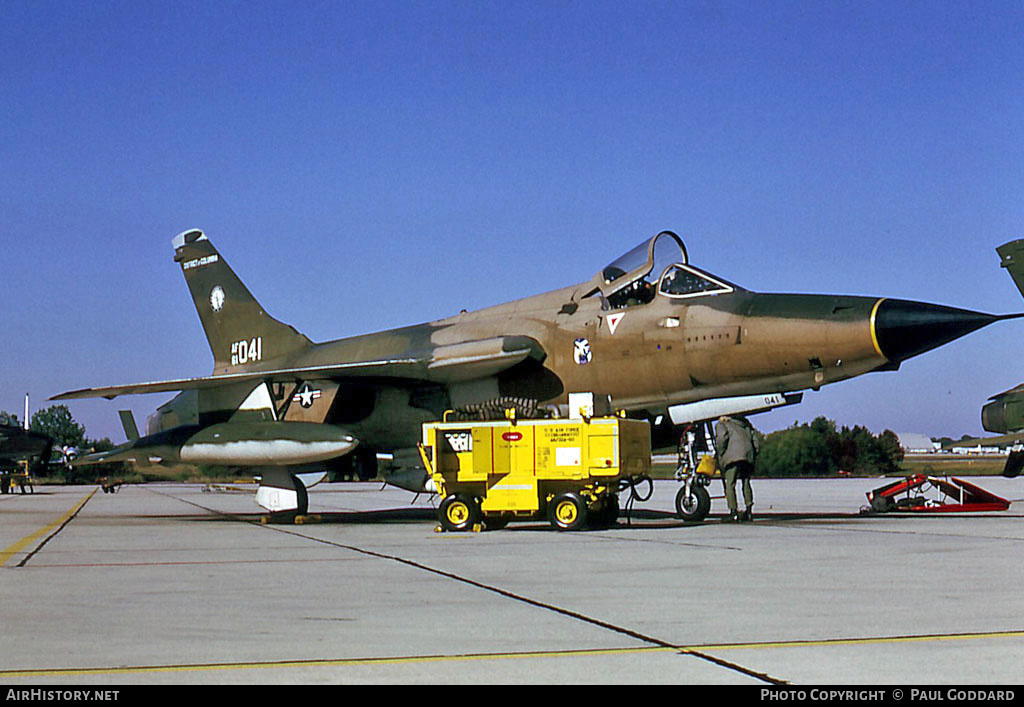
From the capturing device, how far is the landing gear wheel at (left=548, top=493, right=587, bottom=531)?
12.0 metres

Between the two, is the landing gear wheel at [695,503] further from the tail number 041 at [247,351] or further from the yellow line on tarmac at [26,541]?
the tail number 041 at [247,351]

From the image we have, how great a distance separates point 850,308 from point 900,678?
8.35 meters

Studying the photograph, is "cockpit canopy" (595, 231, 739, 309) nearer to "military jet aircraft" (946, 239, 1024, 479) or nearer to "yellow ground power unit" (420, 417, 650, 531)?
"yellow ground power unit" (420, 417, 650, 531)

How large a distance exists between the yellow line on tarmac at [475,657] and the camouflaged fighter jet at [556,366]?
7145mm

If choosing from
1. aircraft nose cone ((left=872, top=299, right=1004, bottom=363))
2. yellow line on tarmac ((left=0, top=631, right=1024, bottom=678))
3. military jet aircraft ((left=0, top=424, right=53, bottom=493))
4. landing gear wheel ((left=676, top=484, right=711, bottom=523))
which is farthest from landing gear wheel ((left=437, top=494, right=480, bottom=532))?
military jet aircraft ((left=0, top=424, right=53, bottom=493))

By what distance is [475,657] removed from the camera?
14.7ft

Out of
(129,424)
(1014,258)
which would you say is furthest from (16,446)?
(1014,258)

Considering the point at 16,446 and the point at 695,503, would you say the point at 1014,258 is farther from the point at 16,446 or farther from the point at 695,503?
the point at 16,446

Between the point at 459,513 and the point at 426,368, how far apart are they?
306 centimetres

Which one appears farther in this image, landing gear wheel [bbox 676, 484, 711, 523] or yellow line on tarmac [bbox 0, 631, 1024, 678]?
landing gear wheel [bbox 676, 484, 711, 523]

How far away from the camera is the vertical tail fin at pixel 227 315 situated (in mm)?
19047

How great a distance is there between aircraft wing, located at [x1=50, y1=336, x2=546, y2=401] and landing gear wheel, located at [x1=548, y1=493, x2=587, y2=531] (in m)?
2.50

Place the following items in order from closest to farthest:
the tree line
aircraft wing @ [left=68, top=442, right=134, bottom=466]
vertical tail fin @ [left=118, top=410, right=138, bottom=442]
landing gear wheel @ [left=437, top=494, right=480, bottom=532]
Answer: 1. landing gear wheel @ [left=437, top=494, right=480, bottom=532]
2. aircraft wing @ [left=68, top=442, right=134, bottom=466]
3. vertical tail fin @ [left=118, top=410, right=138, bottom=442]
4. the tree line
